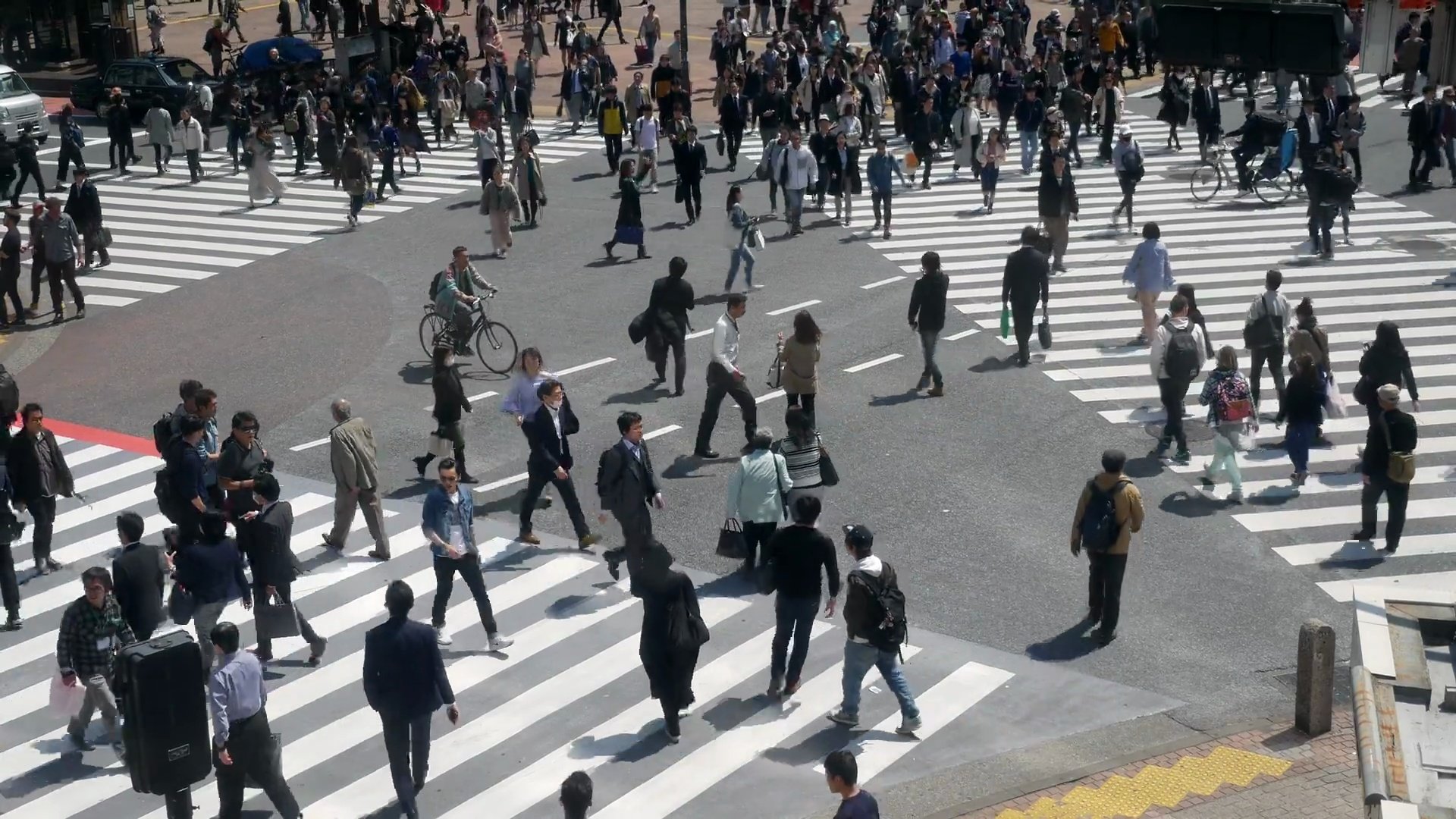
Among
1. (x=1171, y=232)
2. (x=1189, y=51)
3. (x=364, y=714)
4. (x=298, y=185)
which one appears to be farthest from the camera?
(x=298, y=185)

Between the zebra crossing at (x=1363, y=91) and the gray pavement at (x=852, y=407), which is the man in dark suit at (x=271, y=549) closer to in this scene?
the gray pavement at (x=852, y=407)

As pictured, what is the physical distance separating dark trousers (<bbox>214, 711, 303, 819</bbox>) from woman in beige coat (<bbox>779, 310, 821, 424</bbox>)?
8.14 metres

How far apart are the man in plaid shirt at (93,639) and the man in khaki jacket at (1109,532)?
730 centimetres

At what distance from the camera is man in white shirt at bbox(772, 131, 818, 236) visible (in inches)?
1110

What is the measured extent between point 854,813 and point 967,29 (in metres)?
36.2

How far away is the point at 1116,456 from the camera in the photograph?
45.3 feet

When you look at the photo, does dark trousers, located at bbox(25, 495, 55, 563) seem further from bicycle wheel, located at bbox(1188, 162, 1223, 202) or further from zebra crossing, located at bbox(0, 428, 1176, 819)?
bicycle wheel, located at bbox(1188, 162, 1223, 202)

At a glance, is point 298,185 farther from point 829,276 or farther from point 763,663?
point 763,663

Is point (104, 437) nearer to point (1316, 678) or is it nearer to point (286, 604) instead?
point (286, 604)

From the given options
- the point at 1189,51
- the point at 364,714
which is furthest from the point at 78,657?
the point at 1189,51

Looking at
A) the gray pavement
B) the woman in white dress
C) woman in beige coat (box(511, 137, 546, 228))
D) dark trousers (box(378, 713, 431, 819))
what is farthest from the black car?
dark trousers (box(378, 713, 431, 819))

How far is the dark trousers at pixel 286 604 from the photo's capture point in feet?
45.0

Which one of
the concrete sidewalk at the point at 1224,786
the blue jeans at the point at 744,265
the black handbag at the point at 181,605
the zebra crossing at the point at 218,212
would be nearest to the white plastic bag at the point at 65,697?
the black handbag at the point at 181,605

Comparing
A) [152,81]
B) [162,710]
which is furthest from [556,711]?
[152,81]
